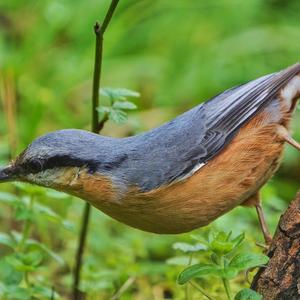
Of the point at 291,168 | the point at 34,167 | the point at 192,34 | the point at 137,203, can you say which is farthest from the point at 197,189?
the point at 192,34

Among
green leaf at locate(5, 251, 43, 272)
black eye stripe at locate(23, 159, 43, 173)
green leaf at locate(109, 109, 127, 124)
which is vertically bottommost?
green leaf at locate(5, 251, 43, 272)

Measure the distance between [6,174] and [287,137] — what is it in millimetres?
1538

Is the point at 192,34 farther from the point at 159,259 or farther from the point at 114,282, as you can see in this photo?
the point at 114,282

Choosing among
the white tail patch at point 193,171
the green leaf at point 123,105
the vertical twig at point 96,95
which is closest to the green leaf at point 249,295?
the white tail patch at point 193,171

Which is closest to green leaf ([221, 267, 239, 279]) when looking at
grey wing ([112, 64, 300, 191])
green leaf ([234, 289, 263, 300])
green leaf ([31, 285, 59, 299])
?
green leaf ([234, 289, 263, 300])

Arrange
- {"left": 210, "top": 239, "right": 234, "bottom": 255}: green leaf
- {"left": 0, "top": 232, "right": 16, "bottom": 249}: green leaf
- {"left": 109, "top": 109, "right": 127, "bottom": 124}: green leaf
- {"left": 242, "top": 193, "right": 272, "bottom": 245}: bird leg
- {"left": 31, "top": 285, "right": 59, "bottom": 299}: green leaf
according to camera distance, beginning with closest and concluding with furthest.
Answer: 1. {"left": 210, "top": 239, "right": 234, "bottom": 255}: green leaf
2. {"left": 109, "top": 109, "right": 127, "bottom": 124}: green leaf
3. {"left": 31, "top": 285, "right": 59, "bottom": 299}: green leaf
4. {"left": 0, "top": 232, "right": 16, "bottom": 249}: green leaf
5. {"left": 242, "top": 193, "right": 272, "bottom": 245}: bird leg

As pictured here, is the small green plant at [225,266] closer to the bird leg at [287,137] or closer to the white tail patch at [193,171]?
the white tail patch at [193,171]

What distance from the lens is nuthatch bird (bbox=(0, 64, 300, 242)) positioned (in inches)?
173

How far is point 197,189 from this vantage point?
4430 mm

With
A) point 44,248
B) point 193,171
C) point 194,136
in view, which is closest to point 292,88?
point 194,136

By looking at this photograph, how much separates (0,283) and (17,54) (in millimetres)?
3734

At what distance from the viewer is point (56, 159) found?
444 cm

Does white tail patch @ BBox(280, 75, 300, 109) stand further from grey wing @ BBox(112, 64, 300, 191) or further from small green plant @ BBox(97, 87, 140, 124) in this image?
small green plant @ BBox(97, 87, 140, 124)

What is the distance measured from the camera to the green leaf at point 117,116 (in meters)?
4.51
